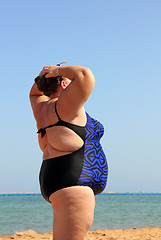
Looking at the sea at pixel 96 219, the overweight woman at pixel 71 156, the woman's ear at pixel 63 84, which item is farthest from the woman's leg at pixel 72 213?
the sea at pixel 96 219

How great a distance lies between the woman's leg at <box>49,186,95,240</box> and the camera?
6.70ft

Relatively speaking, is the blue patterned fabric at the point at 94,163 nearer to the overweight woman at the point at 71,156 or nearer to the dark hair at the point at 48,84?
the overweight woman at the point at 71,156

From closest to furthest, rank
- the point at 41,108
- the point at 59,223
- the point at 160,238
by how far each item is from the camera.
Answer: the point at 59,223 → the point at 41,108 → the point at 160,238

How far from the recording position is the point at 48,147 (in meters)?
2.29

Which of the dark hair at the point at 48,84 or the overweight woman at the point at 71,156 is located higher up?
the dark hair at the point at 48,84

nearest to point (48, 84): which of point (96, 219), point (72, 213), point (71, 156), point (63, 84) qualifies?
point (63, 84)

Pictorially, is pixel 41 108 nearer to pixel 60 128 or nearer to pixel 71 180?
pixel 60 128

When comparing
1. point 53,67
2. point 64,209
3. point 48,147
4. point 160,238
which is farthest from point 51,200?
point 160,238

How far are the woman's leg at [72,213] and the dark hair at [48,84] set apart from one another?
711 mm

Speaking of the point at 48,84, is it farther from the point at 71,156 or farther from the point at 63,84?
the point at 71,156

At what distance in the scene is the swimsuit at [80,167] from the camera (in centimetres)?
213

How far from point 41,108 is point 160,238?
6.87 meters

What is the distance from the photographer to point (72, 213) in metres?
2.05

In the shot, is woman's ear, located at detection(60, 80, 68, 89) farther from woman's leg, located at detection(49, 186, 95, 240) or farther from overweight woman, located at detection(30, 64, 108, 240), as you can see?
woman's leg, located at detection(49, 186, 95, 240)
